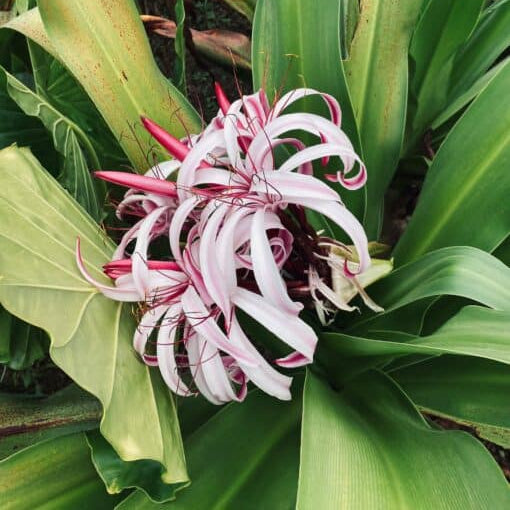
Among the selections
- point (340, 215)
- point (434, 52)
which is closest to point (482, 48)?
point (434, 52)

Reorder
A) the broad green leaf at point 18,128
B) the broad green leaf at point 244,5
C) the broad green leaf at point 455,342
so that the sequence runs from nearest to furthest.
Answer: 1. the broad green leaf at point 455,342
2. the broad green leaf at point 18,128
3. the broad green leaf at point 244,5

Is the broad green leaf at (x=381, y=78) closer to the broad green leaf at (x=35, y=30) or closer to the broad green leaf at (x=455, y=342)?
the broad green leaf at (x=455, y=342)

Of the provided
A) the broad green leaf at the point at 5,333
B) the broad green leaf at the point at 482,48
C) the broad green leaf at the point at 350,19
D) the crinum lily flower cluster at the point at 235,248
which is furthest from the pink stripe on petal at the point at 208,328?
the broad green leaf at the point at 482,48

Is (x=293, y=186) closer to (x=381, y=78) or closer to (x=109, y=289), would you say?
(x=109, y=289)

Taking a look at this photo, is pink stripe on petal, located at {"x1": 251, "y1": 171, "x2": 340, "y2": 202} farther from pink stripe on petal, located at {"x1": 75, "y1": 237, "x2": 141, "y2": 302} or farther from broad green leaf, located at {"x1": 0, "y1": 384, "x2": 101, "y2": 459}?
broad green leaf, located at {"x1": 0, "y1": 384, "x2": 101, "y2": 459}

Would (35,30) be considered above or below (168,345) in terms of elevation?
above

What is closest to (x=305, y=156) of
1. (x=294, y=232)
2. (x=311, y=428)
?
(x=294, y=232)
